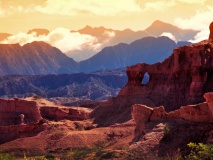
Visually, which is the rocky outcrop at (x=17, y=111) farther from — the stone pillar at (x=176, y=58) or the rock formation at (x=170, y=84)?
the stone pillar at (x=176, y=58)

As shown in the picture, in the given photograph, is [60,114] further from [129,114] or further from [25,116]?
[129,114]

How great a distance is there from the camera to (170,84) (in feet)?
300

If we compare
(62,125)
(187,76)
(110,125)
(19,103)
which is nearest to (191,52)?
(187,76)

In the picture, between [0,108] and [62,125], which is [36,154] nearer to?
[62,125]

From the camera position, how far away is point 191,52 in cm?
8588

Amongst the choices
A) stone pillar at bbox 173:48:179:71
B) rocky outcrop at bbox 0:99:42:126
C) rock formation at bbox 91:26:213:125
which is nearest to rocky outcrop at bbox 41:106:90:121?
rocky outcrop at bbox 0:99:42:126

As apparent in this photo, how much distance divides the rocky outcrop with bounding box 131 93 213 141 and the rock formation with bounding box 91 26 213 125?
25574 millimetres

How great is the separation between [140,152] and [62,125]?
140 feet

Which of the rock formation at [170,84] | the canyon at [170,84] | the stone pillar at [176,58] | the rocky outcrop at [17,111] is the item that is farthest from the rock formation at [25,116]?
the stone pillar at [176,58]

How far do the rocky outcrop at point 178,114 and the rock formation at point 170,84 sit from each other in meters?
25.6

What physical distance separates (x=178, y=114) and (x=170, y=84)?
131 feet

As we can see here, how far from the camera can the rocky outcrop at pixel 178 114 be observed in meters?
48.8

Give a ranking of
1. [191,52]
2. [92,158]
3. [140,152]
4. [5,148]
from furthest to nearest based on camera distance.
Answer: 1. [191,52]
2. [5,148]
3. [92,158]
4. [140,152]

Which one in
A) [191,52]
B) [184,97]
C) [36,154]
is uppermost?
[191,52]
